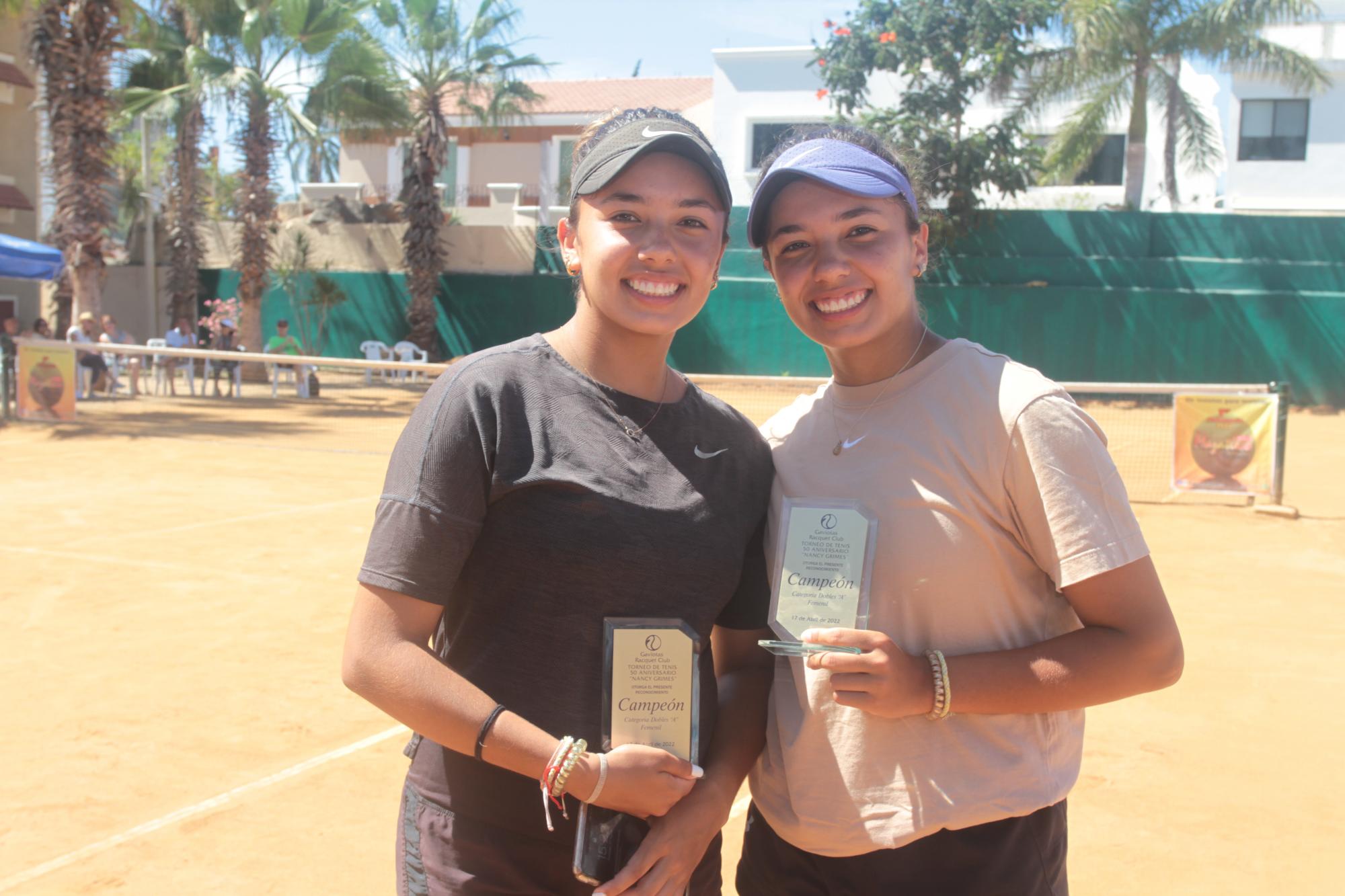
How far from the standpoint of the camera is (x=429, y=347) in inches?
1045

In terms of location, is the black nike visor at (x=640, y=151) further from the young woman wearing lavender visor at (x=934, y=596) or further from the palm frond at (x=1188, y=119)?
the palm frond at (x=1188, y=119)

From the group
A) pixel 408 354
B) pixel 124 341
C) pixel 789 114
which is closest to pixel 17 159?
pixel 124 341

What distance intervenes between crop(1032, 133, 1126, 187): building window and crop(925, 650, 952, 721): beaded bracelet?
3014 centimetres

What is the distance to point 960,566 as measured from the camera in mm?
1865

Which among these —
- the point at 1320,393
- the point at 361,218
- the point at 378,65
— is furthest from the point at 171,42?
the point at 1320,393

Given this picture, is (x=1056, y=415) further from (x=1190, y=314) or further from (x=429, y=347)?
(x=429, y=347)

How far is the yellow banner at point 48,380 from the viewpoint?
1576 cm

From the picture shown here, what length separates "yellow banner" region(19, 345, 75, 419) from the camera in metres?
15.8

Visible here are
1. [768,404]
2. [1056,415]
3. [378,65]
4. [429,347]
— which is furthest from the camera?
[429,347]

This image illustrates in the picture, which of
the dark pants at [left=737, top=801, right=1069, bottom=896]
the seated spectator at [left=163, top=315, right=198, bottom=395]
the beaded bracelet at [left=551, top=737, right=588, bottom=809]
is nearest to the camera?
the beaded bracelet at [left=551, top=737, right=588, bottom=809]

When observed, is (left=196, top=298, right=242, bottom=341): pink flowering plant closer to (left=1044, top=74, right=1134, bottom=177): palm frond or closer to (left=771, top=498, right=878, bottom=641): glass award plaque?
(left=1044, top=74, right=1134, bottom=177): palm frond

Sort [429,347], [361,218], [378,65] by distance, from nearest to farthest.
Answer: [378,65] → [429,347] → [361,218]

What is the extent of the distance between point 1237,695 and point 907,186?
4616 millimetres

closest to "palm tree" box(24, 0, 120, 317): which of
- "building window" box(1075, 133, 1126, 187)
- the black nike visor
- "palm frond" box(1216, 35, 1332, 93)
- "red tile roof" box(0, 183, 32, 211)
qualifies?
"red tile roof" box(0, 183, 32, 211)
